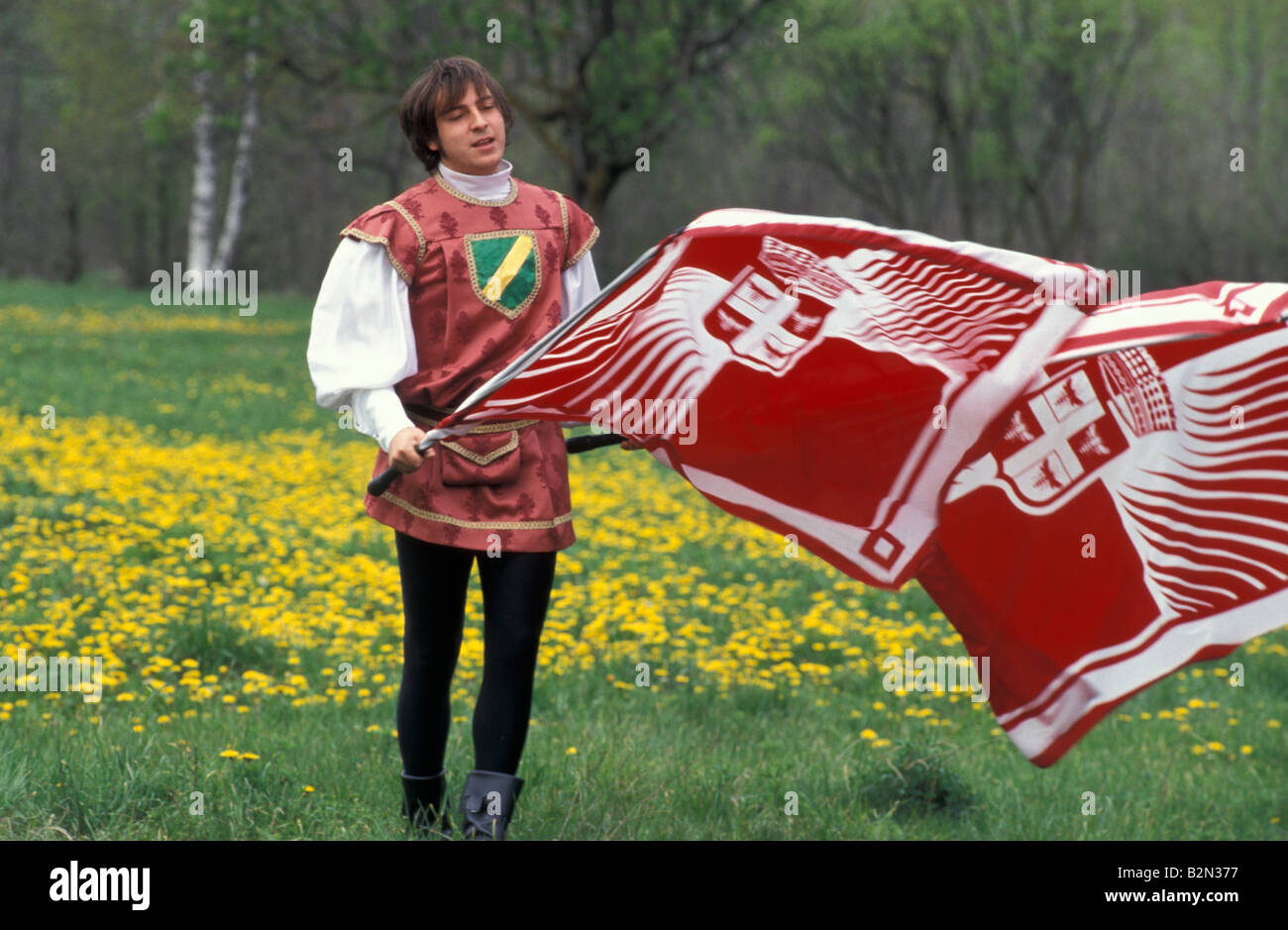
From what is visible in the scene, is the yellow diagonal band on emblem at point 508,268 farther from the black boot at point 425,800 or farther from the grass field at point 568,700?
the grass field at point 568,700

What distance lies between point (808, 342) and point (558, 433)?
71 cm

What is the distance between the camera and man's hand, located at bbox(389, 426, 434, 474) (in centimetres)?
330

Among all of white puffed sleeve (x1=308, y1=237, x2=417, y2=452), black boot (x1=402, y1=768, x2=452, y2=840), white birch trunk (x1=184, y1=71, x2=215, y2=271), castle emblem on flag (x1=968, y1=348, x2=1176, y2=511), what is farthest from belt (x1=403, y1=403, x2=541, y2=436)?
white birch trunk (x1=184, y1=71, x2=215, y2=271)

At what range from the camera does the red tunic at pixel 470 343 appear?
3.52 metres

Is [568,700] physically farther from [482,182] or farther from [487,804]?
[482,182]

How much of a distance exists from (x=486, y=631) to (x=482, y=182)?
1.20 metres

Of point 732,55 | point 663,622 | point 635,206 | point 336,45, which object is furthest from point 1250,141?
point 663,622

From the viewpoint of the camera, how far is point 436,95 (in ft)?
11.6

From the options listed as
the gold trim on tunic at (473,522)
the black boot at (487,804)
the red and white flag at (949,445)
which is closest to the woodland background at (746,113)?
the red and white flag at (949,445)

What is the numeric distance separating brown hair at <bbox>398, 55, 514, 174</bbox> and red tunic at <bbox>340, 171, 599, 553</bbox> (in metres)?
0.14

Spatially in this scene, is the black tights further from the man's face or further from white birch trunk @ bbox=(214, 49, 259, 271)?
white birch trunk @ bbox=(214, 49, 259, 271)

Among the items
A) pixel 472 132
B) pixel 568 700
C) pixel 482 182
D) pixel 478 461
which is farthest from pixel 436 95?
pixel 568 700

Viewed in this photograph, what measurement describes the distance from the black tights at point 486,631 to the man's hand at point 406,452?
41cm

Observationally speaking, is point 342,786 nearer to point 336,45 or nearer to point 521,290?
point 521,290
